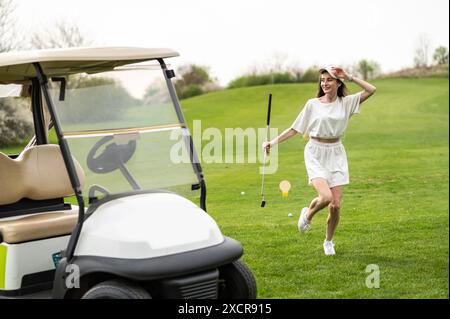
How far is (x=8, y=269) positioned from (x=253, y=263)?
2.31 meters

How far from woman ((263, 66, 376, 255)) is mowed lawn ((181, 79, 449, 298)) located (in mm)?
604

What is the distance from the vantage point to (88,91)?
445cm

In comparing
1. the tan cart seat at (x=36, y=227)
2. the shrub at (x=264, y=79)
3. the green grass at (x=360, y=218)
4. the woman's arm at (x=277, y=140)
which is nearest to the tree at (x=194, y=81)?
the shrub at (x=264, y=79)

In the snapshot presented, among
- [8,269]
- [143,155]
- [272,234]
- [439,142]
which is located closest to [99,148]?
[143,155]

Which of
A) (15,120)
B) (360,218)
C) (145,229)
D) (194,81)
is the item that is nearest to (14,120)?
(15,120)

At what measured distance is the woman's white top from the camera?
5746 millimetres

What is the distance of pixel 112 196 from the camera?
13.3 feet

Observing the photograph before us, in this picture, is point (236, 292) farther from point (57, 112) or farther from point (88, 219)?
point (57, 112)

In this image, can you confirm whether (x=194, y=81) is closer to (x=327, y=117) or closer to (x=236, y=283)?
(x=327, y=117)

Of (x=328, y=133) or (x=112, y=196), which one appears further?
(x=328, y=133)

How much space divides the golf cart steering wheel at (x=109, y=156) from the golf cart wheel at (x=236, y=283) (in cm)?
89

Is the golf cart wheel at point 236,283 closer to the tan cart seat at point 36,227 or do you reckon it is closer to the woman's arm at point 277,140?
the tan cart seat at point 36,227

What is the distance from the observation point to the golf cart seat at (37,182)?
15.0 ft

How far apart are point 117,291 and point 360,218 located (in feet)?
17.6
